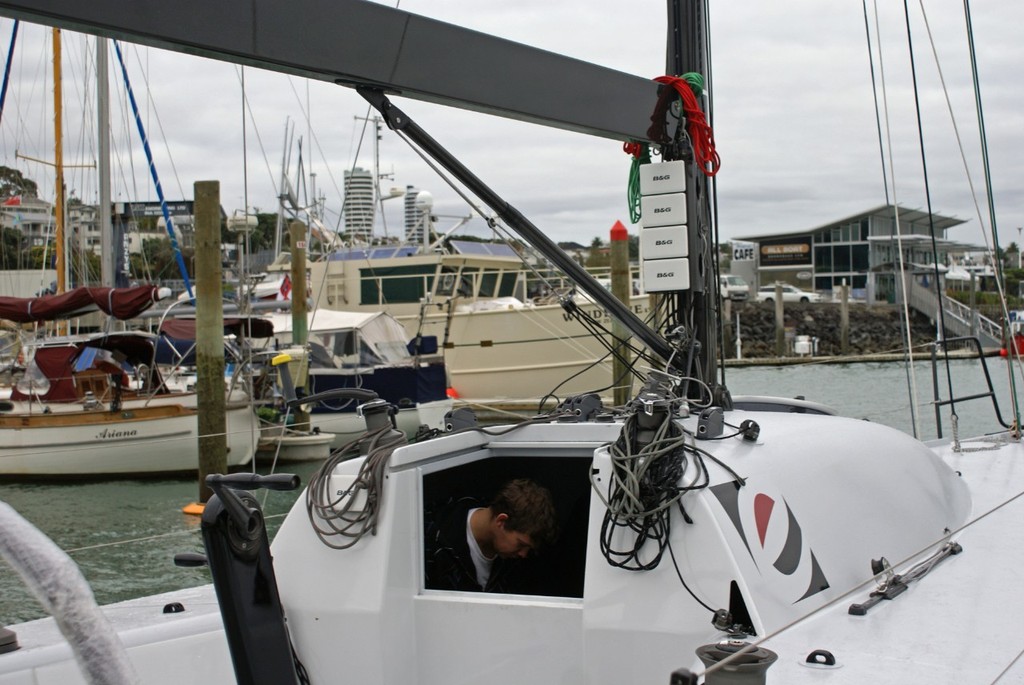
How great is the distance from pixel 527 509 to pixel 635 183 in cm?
193

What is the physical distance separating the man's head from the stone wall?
43.6 m

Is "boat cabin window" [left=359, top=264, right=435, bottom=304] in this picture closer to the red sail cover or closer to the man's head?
the red sail cover

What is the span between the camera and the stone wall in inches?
1890

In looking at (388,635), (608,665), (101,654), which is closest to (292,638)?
(388,635)

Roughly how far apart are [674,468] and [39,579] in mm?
2408

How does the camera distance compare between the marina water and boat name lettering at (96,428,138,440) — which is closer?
the marina water

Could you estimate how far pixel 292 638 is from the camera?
349cm

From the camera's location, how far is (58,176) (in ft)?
67.1

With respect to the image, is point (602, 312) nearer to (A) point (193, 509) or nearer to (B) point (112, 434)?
(B) point (112, 434)

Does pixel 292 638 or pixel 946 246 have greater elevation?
pixel 946 246

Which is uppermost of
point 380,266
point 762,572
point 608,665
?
point 380,266

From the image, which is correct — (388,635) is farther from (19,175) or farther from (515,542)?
(19,175)

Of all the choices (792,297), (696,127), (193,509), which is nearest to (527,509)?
(696,127)

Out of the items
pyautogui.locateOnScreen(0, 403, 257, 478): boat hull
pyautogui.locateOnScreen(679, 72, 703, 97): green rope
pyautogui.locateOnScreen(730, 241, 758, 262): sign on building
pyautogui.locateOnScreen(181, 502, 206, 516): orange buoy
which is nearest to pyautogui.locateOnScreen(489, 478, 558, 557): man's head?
pyautogui.locateOnScreen(679, 72, 703, 97): green rope
